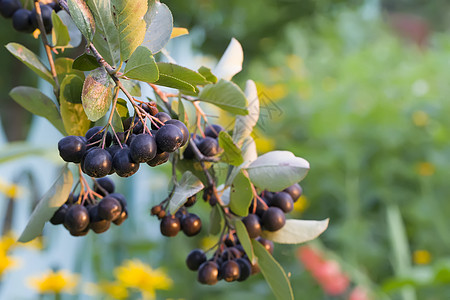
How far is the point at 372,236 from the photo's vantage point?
1.56m

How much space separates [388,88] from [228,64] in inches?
60.0

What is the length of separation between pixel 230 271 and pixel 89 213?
12cm

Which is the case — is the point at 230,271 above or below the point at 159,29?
below

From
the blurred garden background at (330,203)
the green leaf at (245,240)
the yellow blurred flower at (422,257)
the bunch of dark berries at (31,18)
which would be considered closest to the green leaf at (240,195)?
the green leaf at (245,240)

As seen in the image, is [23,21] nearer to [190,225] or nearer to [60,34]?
[60,34]

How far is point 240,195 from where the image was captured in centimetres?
35

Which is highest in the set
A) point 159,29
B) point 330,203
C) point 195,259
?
point 159,29

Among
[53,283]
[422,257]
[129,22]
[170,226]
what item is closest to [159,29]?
[129,22]

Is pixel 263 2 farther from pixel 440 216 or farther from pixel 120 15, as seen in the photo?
pixel 120 15

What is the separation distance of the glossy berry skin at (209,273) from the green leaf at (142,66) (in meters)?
0.19

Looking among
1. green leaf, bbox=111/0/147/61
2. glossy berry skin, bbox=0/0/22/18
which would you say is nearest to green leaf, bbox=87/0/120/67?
green leaf, bbox=111/0/147/61

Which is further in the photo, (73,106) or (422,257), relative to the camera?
(422,257)

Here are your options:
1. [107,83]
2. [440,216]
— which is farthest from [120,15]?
[440,216]

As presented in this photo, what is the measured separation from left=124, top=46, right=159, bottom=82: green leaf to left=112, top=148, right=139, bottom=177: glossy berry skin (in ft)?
0.14
